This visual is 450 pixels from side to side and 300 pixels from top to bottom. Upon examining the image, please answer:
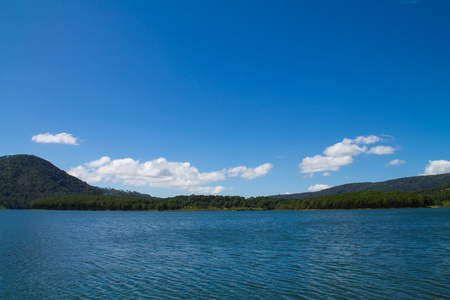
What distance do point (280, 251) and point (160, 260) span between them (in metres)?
15.4

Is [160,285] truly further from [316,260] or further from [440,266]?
[440,266]

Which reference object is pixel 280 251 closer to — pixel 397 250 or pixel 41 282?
pixel 397 250

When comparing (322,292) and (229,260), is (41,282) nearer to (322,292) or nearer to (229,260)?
(229,260)

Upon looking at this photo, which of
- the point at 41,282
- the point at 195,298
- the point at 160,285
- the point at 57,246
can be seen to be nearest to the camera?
the point at 195,298

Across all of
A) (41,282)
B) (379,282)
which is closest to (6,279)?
(41,282)

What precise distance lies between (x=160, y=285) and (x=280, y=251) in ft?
63.1

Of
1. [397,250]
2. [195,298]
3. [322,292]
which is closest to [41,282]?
[195,298]

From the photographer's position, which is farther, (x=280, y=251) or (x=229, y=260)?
(x=280, y=251)

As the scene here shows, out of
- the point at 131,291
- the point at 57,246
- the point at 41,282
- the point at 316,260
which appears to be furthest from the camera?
the point at 57,246

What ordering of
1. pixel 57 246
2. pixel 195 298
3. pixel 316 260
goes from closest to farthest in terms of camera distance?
1. pixel 195 298
2. pixel 316 260
3. pixel 57 246

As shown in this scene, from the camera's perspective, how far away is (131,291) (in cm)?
2127

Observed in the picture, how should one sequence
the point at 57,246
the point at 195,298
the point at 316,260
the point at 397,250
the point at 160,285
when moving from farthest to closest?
1. the point at 57,246
2. the point at 397,250
3. the point at 316,260
4. the point at 160,285
5. the point at 195,298

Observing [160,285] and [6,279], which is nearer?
[160,285]

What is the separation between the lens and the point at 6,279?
2533cm
